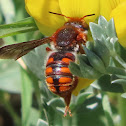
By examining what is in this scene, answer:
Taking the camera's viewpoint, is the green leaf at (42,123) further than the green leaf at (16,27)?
Yes

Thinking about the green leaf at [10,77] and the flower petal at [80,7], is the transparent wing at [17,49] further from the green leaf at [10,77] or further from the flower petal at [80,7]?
the green leaf at [10,77]

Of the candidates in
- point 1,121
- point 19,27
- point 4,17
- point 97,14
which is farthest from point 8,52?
point 1,121

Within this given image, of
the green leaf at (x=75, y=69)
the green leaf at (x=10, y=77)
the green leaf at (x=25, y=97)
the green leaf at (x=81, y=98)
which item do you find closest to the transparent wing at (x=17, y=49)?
the green leaf at (x=75, y=69)

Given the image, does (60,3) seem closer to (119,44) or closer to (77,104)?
→ (119,44)

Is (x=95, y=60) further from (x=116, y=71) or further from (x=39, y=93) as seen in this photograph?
(x=39, y=93)

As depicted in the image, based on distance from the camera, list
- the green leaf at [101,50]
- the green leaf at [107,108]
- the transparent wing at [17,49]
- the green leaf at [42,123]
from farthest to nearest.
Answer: the green leaf at [107,108] → the green leaf at [42,123] → the transparent wing at [17,49] → the green leaf at [101,50]

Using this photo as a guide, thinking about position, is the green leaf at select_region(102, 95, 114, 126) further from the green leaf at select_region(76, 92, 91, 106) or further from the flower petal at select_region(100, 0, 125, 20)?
the flower petal at select_region(100, 0, 125, 20)

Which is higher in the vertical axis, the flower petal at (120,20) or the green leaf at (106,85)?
the flower petal at (120,20)

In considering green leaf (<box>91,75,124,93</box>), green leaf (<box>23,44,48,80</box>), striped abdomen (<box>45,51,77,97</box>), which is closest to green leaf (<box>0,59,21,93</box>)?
green leaf (<box>23,44,48,80</box>)
